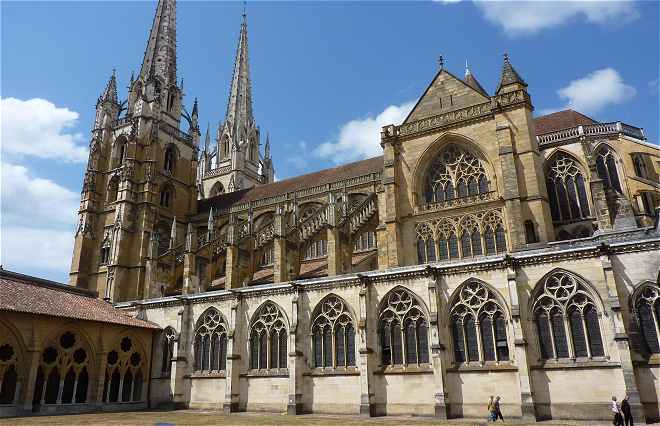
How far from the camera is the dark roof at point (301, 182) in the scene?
120 feet

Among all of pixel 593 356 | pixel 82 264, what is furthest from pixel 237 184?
pixel 593 356

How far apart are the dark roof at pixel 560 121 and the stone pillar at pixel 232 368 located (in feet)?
67.1

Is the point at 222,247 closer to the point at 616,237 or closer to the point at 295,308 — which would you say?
the point at 295,308

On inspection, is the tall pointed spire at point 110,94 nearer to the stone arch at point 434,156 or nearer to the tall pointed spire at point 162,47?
the tall pointed spire at point 162,47

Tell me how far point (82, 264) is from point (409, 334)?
3186 centimetres

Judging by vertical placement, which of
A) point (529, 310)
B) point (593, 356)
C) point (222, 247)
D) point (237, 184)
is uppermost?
point (237, 184)

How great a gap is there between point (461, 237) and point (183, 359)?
14851 mm

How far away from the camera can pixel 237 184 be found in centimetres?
5656

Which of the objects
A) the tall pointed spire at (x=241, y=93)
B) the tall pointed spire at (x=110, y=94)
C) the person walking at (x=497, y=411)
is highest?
the tall pointed spire at (x=241, y=93)

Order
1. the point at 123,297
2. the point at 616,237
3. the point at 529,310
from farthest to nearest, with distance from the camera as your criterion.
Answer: the point at 123,297 → the point at 616,237 → the point at 529,310

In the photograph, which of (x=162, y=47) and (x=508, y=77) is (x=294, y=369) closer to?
(x=508, y=77)

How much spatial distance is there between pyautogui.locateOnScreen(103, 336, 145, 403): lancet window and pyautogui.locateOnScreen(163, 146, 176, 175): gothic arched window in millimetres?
25703

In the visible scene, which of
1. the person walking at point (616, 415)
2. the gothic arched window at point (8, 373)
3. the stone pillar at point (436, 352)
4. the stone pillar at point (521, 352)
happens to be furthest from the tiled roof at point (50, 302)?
the person walking at point (616, 415)

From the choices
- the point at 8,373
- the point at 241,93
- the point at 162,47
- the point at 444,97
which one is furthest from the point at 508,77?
the point at 241,93
